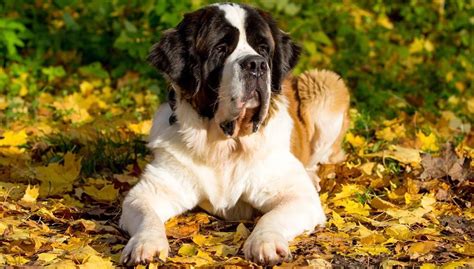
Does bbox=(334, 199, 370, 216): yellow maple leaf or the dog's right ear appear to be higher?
the dog's right ear

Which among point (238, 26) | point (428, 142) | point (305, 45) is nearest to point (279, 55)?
point (238, 26)

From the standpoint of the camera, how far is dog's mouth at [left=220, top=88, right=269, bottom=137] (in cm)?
414

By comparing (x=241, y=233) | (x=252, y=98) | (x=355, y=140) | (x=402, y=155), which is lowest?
(x=355, y=140)

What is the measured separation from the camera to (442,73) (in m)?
8.44

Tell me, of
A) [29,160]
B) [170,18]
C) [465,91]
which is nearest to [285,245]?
[29,160]

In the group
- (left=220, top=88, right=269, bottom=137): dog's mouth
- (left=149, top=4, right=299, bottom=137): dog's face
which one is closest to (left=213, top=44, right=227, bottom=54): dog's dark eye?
(left=149, top=4, right=299, bottom=137): dog's face

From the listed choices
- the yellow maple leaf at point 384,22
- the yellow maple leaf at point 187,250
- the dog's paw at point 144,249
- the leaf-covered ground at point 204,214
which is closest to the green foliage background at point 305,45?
the yellow maple leaf at point 384,22

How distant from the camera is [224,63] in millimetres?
4199

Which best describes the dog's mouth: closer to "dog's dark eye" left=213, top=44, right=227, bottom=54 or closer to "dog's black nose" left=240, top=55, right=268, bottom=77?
"dog's black nose" left=240, top=55, right=268, bottom=77

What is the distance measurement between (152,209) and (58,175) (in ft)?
4.04

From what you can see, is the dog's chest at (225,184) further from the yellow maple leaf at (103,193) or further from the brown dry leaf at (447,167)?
the brown dry leaf at (447,167)

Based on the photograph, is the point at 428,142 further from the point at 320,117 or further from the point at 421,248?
the point at 421,248

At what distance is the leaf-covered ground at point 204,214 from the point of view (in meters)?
3.85

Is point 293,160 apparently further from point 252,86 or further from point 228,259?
point 228,259
